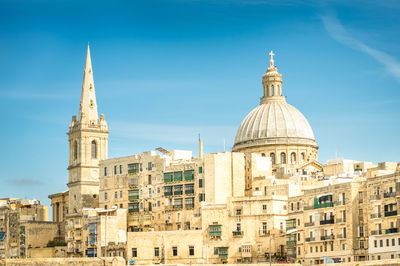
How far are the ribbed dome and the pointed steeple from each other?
15783 millimetres

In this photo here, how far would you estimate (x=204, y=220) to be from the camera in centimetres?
8638

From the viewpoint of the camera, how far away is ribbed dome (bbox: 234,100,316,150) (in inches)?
4131

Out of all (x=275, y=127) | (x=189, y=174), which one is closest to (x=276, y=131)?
(x=275, y=127)

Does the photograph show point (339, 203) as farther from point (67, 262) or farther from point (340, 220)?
point (67, 262)

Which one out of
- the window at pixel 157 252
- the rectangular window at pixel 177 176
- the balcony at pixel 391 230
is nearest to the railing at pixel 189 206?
the rectangular window at pixel 177 176

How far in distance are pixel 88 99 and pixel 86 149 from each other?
236 inches

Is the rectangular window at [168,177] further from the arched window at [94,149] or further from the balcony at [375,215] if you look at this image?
the balcony at [375,215]

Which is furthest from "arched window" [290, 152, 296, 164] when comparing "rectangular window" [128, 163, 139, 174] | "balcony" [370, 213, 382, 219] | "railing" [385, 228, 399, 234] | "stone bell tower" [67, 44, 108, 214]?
"railing" [385, 228, 399, 234]

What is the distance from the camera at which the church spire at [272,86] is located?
109250 millimetres

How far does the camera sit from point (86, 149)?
10512cm

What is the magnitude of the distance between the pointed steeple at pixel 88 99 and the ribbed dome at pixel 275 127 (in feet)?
51.8

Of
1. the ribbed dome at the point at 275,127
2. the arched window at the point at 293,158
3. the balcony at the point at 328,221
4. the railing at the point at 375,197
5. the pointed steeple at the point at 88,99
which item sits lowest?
the balcony at the point at 328,221

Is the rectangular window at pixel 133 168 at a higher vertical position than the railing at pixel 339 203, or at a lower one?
higher

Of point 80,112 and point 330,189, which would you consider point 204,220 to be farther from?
point 80,112
